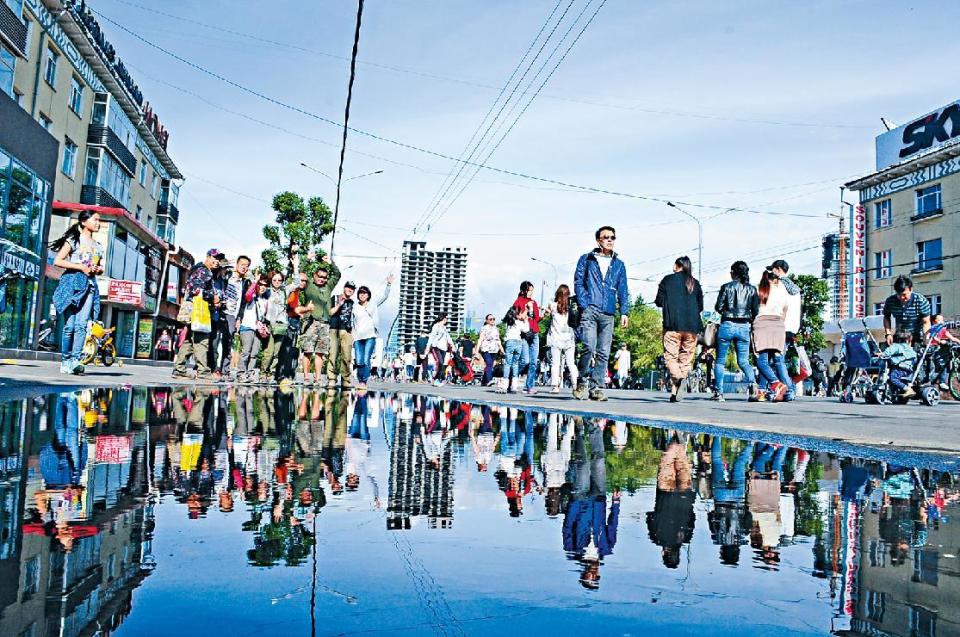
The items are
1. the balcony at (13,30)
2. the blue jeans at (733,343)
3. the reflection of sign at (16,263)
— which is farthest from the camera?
the balcony at (13,30)

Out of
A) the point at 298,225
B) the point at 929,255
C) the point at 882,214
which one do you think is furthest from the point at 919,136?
the point at 298,225

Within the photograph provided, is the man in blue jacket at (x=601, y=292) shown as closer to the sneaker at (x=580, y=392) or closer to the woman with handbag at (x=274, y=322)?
the sneaker at (x=580, y=392)

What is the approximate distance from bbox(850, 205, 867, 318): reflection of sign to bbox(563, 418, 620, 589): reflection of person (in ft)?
162

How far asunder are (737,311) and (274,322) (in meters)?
7.48

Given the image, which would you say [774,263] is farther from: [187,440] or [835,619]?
[835,619]

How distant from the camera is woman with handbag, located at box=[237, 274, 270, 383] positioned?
13805 mm

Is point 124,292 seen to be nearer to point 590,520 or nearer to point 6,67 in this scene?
point 6,67

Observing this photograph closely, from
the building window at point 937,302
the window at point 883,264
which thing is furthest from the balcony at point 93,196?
the building window at point 937,302

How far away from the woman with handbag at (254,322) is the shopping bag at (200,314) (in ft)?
1.85

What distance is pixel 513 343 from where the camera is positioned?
53.6 ft

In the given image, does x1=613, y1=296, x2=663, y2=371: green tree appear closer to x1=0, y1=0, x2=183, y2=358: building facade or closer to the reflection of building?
x1=0, y1=0, x2=183, y2=358: building facade

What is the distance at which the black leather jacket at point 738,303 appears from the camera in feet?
39.4

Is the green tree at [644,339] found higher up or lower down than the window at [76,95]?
lower down

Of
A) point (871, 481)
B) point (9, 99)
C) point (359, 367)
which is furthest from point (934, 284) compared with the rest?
point (871, 481)
